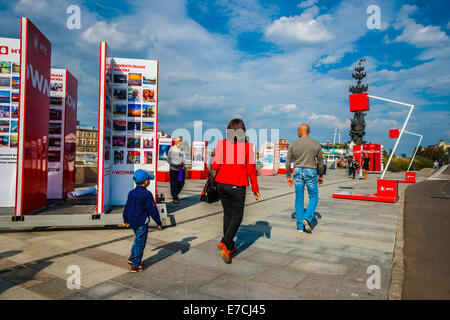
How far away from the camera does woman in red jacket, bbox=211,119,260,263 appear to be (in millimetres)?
4031

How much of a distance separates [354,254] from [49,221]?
4881mm

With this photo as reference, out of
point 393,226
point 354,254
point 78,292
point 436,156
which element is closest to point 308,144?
point 354,254

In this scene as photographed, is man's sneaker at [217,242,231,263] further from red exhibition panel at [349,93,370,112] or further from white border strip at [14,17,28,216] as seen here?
red exhibition panel at [349,93,370,112]

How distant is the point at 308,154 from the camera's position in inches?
219

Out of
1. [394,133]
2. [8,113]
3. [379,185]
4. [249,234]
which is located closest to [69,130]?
[8,113]

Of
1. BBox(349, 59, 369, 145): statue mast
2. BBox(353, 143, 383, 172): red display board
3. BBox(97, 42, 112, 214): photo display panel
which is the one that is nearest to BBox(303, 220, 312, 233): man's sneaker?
BBox(97, 42, 112, 214): photo display panel

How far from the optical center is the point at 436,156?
68.2m

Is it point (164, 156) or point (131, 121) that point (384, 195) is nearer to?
point (131, 121)

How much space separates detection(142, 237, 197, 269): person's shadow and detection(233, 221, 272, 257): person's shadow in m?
0.75

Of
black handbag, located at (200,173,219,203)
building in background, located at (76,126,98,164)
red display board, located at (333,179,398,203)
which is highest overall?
building in background, located at (76,126,98,164)

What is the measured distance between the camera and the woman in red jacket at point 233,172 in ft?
13.2

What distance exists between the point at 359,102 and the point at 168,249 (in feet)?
25.9

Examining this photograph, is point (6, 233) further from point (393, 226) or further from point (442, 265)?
point (393, 226)

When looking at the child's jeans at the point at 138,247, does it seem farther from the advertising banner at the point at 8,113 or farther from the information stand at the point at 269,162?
the information stand at the point at 269,162
